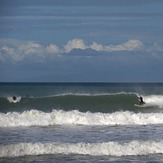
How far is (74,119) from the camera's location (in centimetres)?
2164

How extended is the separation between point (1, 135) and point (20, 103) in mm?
13451

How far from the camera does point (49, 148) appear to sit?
47.2ft

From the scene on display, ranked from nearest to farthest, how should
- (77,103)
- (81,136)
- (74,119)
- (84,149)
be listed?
(84,149), (81,136), (74,119), (77,103)

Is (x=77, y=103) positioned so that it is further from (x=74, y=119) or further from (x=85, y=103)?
(x=74, y=119)

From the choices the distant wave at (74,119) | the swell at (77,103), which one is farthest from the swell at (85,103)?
the distant wave at (74,119)

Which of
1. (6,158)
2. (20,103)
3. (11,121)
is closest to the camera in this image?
(6,158)

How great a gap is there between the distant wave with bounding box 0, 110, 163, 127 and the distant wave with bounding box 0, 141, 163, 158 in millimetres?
6166

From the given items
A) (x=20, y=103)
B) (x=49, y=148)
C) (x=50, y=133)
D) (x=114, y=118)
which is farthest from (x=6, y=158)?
(x=20, y=103)

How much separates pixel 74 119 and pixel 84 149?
7.31 m

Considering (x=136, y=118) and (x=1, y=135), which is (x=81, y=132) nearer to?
(x=1, y=135)

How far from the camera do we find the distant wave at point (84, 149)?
14.1 m

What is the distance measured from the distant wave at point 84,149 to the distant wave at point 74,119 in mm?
6166

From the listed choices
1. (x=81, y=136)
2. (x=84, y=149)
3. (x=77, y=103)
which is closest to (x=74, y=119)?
(x=81, y=136)

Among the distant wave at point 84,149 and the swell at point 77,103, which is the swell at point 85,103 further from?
the distant wave at point 84,149
